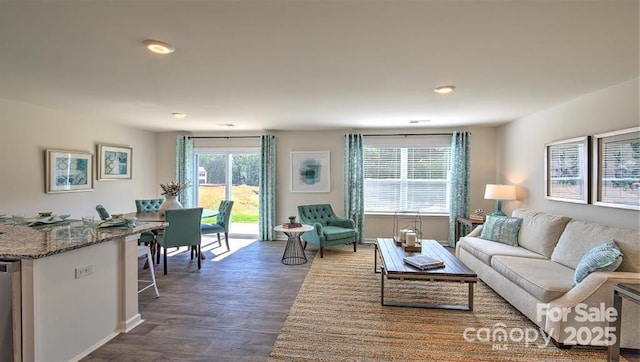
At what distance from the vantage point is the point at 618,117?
3109 mm

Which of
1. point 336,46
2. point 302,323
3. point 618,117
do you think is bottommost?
point 302,323

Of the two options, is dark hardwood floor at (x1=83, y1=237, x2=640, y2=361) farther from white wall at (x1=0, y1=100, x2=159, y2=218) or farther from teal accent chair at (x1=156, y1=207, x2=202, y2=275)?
white wall at (x1=0, y1=100, x2=159, y2=218)

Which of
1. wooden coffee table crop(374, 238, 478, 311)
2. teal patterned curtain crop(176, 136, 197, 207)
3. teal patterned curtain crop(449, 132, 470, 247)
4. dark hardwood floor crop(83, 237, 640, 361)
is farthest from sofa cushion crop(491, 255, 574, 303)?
teal patterned curtain crop(176, 136, 197, 207)

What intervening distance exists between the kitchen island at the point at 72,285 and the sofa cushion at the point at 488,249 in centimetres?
375

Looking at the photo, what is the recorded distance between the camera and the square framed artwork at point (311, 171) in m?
6.30

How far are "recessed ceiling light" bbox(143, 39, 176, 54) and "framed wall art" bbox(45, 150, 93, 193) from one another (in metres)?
3.31

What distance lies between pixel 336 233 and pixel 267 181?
200 centimetres

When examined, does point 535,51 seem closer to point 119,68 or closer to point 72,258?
point 119,68

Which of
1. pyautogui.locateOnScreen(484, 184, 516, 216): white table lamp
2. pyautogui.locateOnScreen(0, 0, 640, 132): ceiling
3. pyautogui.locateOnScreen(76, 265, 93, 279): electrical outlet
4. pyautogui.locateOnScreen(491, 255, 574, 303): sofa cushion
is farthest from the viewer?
pyautogui.locateOnScreen(484, 184, 516, 216): white table lamp

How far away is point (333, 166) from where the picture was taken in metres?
6.30

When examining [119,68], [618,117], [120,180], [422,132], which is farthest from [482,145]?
[120,180]

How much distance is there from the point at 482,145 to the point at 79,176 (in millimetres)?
6974

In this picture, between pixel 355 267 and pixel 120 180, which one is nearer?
pixel 355 267

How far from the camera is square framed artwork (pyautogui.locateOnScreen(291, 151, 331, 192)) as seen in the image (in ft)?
20.7
